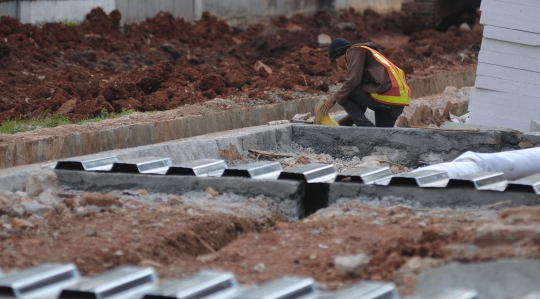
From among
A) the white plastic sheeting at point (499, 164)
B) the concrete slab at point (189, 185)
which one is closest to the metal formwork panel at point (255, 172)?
the concrete slab at point (189, 185)

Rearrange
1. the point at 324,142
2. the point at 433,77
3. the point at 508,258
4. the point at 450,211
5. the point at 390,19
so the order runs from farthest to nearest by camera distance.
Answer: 1. the point at 390,19
2. the point at 433,77
3. the point at 324,142
4. the point at 450,211
5. the point at 508,258

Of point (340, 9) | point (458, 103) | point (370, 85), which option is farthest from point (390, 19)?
point (370, 85)

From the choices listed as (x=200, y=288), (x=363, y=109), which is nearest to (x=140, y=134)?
(x=363, y=109)

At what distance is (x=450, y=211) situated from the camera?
539 centimetres

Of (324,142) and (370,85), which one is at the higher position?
(370,85)

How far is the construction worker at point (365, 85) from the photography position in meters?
8.55

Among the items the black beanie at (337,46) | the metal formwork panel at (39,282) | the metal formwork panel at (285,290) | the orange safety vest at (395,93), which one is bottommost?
the metal formwork panel at (39,282)

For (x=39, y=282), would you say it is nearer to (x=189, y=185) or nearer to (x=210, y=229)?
(x=210, y=229)

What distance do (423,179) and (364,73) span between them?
3.16 metres

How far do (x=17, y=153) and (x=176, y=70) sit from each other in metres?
4.81

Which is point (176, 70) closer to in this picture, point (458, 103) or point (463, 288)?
point (458, 103)

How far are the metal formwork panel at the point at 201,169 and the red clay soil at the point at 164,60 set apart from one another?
8.42 feet

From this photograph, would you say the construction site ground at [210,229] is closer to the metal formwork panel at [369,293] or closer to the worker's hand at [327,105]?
the metal formwork panel at [369,293]

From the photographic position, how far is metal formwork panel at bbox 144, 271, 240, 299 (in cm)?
352
